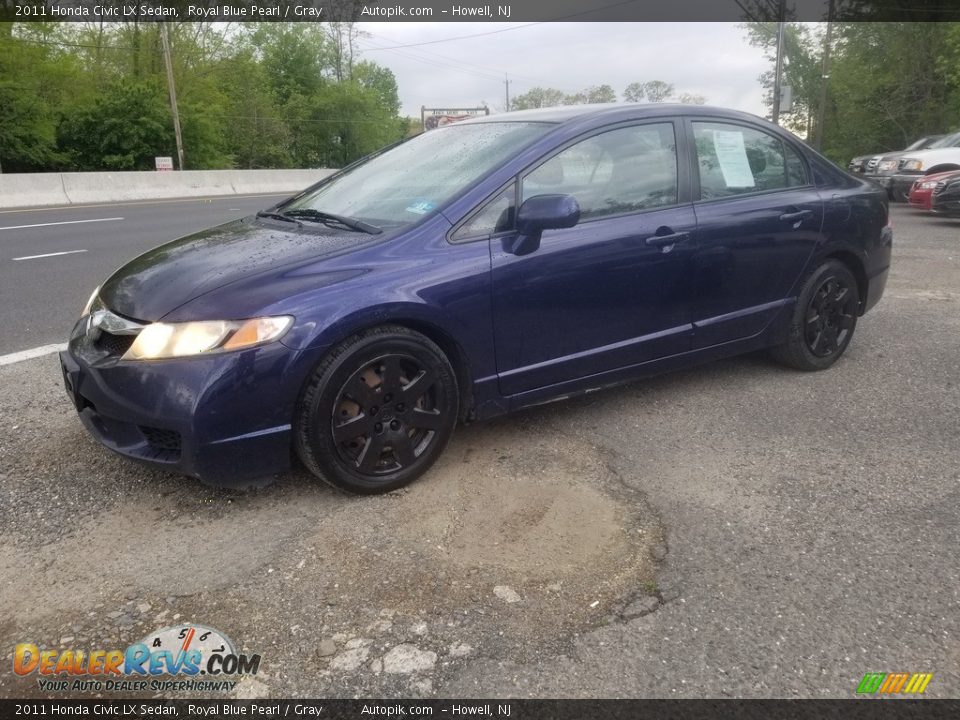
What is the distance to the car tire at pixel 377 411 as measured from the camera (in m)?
2.90

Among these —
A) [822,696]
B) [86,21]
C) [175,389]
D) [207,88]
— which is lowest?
[822,696]

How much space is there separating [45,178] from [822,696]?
20.2m

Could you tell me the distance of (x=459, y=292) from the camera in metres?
3.18

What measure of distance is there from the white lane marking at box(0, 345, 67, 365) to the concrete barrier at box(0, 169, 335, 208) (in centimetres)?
1449

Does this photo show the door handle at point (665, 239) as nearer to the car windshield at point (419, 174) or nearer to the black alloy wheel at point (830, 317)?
the car windshield at point (419, 174)

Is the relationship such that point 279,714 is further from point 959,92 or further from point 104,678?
point 959,92

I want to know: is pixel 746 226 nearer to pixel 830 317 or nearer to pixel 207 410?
pixel 830 317

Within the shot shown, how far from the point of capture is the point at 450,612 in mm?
2371

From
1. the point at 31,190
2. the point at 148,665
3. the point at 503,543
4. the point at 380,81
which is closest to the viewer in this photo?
the point at 148,665

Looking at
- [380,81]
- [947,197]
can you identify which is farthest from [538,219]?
[380,81]

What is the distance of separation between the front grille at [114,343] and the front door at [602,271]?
1441mm

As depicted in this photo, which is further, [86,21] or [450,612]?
[86,21]

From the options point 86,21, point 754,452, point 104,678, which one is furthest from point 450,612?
point 86,21

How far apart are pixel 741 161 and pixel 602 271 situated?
128 centimetres
